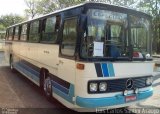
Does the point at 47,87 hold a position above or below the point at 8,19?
below

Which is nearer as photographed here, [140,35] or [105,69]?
[105,69]

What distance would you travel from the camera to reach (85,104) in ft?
17.8

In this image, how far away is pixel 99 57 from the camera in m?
5.52

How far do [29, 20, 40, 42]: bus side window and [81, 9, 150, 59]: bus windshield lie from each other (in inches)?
139

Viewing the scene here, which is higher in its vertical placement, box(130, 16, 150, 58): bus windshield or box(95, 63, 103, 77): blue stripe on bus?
box(130, 16, 150, 58): bus windshield

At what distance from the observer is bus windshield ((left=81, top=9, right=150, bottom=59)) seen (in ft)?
18.1

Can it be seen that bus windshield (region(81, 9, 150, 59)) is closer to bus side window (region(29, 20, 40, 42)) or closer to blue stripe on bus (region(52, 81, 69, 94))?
blue stripe on bus (region(52, 81, 69, 94))

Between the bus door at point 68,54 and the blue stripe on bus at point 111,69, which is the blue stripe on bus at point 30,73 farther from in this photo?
the blue stripe on bus at point 111,69

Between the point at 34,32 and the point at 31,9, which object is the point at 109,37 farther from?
the point at 31,9

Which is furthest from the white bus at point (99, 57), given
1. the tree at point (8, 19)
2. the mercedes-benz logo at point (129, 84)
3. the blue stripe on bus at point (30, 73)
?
the tree at point (8, 19)

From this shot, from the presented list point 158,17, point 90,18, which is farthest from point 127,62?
point 158,17

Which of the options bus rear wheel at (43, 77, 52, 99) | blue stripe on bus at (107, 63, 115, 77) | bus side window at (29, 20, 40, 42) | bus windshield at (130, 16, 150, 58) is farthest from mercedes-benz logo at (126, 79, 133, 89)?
bus side window at (29, 20, 40, 42)

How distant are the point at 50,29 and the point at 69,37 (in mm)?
1640

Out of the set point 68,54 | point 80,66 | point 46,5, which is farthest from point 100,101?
point 46,5
